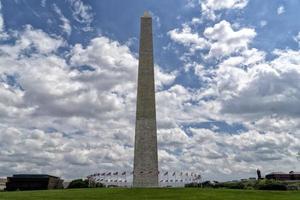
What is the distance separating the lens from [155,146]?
53469mm

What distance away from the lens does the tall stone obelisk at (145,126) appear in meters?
53.1

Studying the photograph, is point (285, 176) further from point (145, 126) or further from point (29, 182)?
point (145, 126)

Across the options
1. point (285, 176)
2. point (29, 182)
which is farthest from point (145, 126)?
point (285, 176)

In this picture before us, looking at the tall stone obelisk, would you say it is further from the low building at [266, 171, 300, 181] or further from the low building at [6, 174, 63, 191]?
the low building at [266, 171, 300, 181]

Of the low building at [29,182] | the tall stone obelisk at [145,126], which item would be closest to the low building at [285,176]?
the low building at [29,182]

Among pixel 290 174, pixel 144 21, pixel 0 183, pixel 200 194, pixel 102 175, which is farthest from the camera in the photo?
pixel 290 174

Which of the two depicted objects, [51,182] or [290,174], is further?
[290,174]

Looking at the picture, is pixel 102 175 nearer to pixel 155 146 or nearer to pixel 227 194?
pixel 155 146

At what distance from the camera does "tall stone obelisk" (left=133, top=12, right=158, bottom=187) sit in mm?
53125

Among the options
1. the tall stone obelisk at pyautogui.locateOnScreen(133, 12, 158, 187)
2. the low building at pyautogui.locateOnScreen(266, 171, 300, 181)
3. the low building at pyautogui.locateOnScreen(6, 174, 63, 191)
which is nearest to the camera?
the tall stone obelisk at pyautogui.locateOnScreen(133, 12, 158, 187)

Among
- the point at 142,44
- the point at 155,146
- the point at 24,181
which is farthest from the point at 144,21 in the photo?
the point at 24,181

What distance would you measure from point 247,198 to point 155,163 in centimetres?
1791

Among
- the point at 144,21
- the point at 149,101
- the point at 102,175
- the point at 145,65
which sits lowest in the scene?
the point at 102,175

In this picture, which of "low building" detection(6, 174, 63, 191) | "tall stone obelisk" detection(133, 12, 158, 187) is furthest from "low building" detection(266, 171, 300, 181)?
"tall stone obelisk" detection(133, 12, 158, 187)
